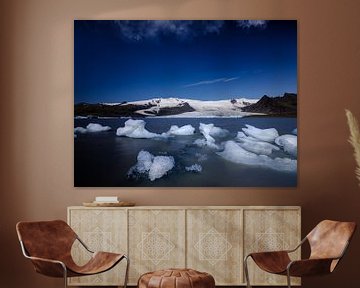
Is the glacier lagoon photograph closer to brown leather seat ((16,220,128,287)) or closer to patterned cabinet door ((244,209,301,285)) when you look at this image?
patterned cabinet door ((244,209,301,285))

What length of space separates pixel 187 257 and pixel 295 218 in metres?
1.10

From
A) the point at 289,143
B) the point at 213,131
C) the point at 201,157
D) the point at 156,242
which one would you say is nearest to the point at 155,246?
the point at 156,242

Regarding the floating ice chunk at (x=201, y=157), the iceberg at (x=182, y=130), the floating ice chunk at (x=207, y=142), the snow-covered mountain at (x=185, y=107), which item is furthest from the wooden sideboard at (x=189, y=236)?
the snow-covered mountain at (x=185, y=107)

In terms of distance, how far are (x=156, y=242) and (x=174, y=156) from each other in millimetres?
959

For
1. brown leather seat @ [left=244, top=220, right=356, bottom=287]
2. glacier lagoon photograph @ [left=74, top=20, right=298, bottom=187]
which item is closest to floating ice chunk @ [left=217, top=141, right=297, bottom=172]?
glacier lagoon photograph @ [left=74, top=20, right=298, bottom=187]

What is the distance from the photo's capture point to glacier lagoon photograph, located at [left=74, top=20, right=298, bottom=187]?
736cm

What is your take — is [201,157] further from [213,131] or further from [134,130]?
[134,130]

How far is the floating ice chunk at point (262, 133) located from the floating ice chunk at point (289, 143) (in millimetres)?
65

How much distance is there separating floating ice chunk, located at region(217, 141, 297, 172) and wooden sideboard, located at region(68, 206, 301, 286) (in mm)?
578

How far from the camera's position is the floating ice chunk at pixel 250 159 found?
7352 mm

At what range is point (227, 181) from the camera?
734 cm

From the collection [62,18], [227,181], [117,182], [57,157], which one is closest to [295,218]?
[227,181]

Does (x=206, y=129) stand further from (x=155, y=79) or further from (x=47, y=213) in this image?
(x=47, y=213)

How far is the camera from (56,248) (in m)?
6.58
